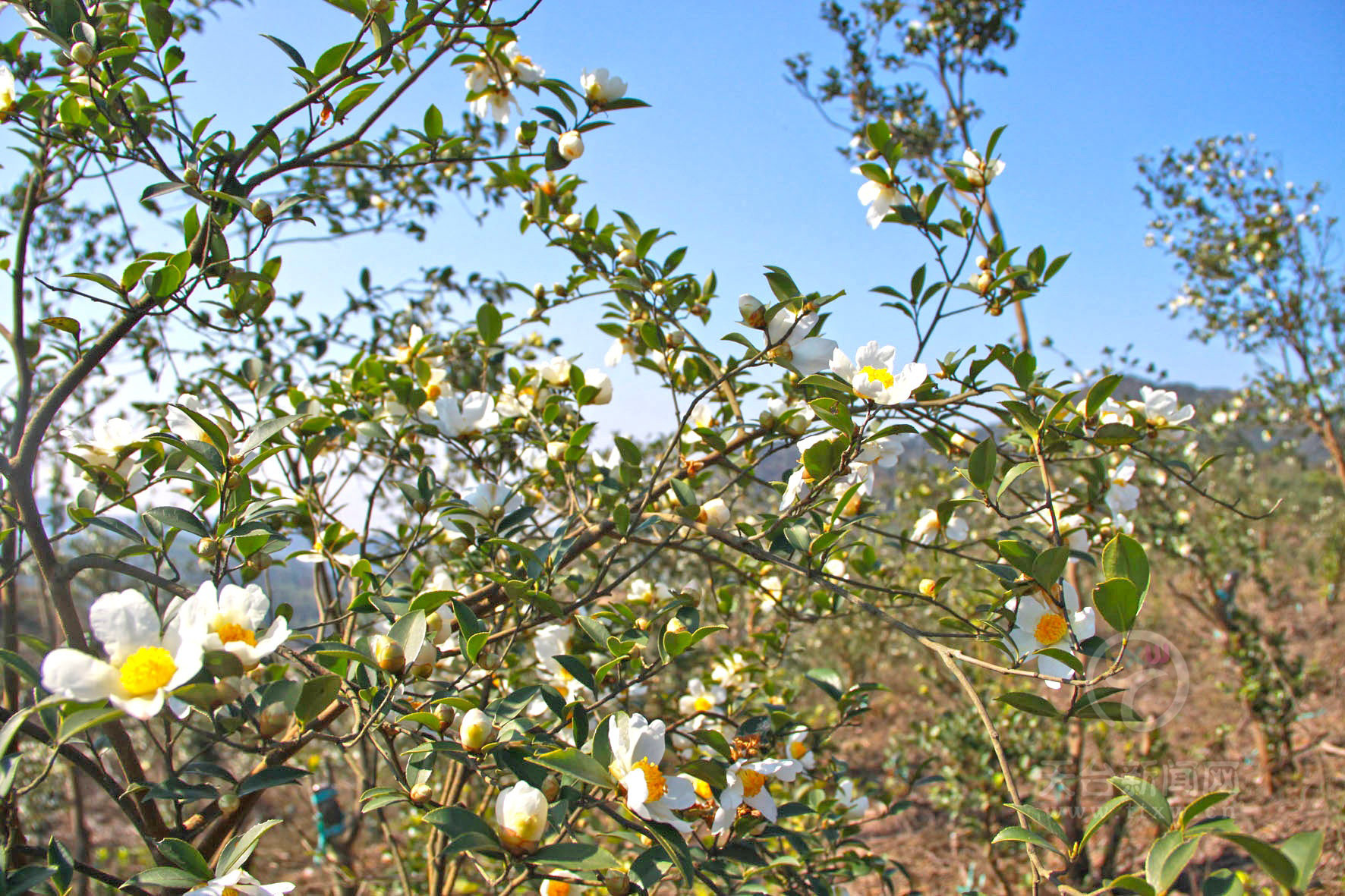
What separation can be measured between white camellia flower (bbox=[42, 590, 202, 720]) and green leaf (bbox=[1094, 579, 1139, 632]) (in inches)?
30.3

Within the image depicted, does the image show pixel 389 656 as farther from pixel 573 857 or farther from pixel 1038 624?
pixel 1038 624

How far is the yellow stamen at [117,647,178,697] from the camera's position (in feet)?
2.08

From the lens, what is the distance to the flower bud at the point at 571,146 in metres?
1.33

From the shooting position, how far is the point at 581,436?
131cm

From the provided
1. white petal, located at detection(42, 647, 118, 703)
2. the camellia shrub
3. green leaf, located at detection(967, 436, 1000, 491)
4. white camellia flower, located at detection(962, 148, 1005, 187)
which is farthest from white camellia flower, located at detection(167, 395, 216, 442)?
white camellia flower, located at detection(962, 148, 1005, 187)

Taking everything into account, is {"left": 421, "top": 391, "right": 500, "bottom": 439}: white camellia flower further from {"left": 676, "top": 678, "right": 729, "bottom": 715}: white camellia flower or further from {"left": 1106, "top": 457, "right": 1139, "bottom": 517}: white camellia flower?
{"left": 1106, "top": 457, "right": 1139, "bottom": 517}: white camellia flower

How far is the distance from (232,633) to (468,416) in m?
0.65

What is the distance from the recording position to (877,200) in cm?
128

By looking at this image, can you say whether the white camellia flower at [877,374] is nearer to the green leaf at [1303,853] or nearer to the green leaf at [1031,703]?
the green leaf at [1031,703]

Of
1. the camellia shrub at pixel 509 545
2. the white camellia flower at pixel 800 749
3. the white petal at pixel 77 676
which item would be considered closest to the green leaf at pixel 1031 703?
the camellia shrub at pixel 509 545

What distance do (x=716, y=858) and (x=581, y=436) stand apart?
0.67 m

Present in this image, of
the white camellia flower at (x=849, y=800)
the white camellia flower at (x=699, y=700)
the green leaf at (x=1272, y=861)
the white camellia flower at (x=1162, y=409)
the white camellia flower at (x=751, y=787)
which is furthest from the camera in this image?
the white camellia flower at (x=699, y=700)

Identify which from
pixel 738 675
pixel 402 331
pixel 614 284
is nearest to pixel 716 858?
pixel 738 675

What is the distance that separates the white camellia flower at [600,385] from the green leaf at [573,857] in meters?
0.83
